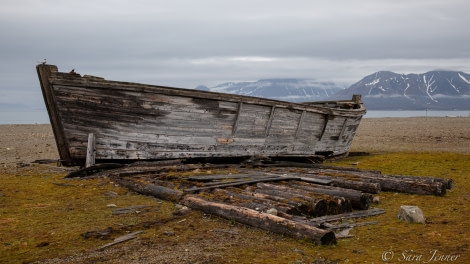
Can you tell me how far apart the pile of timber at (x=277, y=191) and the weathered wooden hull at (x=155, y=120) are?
660 mm

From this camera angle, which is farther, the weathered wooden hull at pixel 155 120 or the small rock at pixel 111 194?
the weathered wooden hull at pixel 155 120

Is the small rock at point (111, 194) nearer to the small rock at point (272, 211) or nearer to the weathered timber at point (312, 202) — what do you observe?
the weathered timber at point (312, 202)

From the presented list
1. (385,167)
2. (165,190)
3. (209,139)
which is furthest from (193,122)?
(385,167)

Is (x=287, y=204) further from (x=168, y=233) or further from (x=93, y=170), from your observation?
(x=93, y=170)

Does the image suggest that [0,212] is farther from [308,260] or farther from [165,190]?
[308,260]

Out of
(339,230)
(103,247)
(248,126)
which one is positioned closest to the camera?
(103,247)

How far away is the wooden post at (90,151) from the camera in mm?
12438

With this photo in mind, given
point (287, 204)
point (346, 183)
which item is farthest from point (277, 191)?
point (346, 183)

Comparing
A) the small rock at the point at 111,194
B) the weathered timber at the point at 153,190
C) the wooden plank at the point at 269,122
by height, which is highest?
the wooden plank at the point at 269,122

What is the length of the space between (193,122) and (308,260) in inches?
338

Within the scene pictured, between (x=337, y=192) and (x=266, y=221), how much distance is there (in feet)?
8.58

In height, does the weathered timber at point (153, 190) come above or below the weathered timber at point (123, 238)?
above

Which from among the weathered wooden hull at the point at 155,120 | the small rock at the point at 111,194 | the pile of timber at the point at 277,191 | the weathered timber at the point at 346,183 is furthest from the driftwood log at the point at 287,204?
the weathered wooden hull at the point at 155,120

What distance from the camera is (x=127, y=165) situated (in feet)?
42.2
